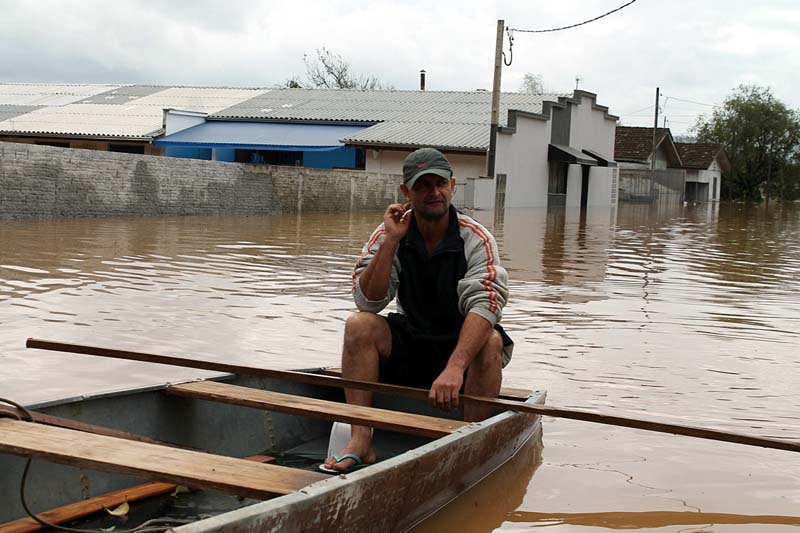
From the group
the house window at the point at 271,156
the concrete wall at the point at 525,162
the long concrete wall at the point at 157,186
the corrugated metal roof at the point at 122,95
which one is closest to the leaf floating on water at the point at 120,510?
the long concrete wall at the point at 157,186

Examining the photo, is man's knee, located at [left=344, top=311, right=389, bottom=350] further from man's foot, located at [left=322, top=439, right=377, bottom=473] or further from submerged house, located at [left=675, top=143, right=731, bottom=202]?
submerged house, located at [left=675, top=143, right=731, bottom=202]

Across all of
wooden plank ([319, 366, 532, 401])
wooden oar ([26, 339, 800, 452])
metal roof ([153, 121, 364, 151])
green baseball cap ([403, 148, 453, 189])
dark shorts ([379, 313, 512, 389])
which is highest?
metal roof ([153, 121, 364, 151])

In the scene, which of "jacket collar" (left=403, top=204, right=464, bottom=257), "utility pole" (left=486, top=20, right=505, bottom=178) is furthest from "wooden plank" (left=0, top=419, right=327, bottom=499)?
"utility pole" (left=486, top=20, right=505, bottom=178)

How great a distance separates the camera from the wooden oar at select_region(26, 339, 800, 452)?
13.8 feet

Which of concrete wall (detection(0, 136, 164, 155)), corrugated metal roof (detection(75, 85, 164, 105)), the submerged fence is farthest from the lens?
the submerged fence

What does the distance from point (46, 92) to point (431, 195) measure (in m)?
42.9

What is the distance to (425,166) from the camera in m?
4.65

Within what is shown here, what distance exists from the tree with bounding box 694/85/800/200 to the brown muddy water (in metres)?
62.3

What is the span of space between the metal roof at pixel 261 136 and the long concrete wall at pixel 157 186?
580 centimetres

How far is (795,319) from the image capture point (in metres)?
9.38

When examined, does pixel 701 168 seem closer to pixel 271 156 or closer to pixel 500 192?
pixel 500 192

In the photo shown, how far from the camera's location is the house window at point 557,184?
1609 inches

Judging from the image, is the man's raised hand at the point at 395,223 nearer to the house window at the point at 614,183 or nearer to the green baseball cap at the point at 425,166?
the green baseball cap at the point at 425,166

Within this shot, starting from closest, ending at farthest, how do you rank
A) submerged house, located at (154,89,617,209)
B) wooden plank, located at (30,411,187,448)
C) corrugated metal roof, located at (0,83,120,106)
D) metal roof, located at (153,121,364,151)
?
wooden plank, located at (30,411,187,448), submerged house, located at (154,89,617,209), metal roof, located at (153,121,364,151), corrugated metal roof, located at (0,83,120,106)
